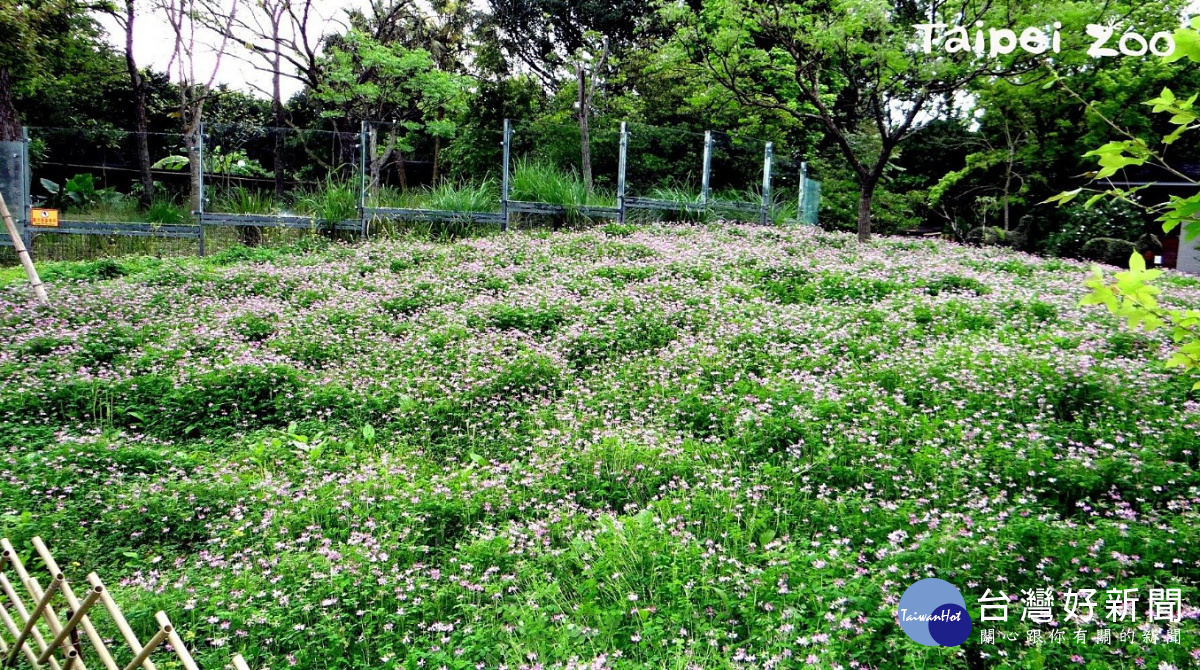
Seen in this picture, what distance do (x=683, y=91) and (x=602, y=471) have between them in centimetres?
1838

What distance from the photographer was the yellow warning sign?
13633 millimetres

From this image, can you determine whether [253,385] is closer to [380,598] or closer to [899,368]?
[380,598]

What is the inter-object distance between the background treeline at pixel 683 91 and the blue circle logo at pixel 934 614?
480 inches

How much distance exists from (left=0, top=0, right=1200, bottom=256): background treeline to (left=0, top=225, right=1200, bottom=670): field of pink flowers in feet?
25.1

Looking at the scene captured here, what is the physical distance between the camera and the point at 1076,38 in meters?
14.5

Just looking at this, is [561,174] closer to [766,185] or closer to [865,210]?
[766,185]

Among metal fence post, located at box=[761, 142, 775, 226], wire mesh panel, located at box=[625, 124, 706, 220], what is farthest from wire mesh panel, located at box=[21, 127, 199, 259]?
metal fence post, located at box=[761, 142, 775, 226]

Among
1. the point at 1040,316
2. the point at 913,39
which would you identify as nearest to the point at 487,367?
the point at 1040,316

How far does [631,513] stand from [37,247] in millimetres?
14192

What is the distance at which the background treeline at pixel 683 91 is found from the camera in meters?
15.0

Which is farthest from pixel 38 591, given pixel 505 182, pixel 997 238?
pixel 997 238

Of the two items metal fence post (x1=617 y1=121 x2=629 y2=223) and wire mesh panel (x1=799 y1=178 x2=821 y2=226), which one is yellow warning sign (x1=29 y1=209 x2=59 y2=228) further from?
wire mesh panel (x1=799 y1=178 x2=821 y2=226)

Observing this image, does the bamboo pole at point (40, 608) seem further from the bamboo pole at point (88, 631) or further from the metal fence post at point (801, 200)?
the metal fence post at point (801, 200)

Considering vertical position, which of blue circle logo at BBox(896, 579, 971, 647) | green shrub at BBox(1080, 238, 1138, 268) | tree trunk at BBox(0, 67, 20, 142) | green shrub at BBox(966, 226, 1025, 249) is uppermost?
tree trunk at BBox(0, 67, 20, 142)
